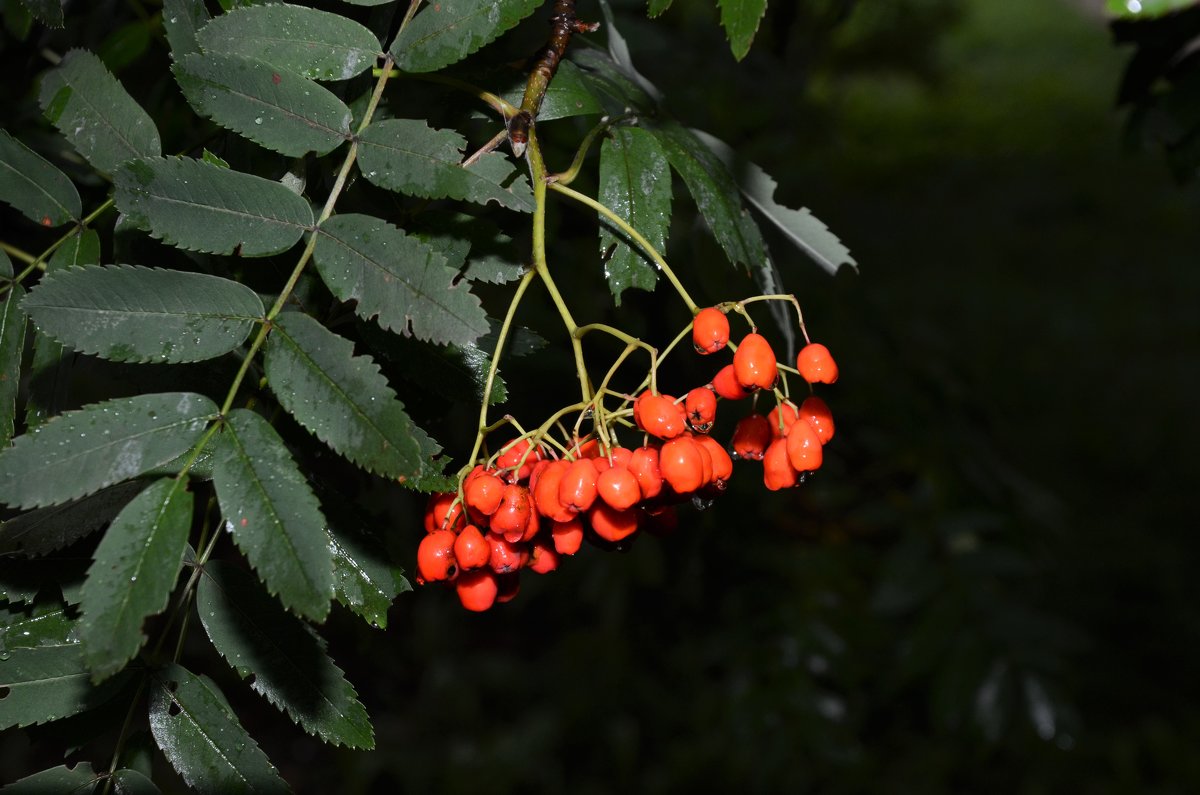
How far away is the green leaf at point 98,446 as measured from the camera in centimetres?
72

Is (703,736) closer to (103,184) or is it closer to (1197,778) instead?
(1197,778)

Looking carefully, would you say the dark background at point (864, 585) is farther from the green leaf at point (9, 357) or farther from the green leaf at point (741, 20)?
the green leaf at point (741, 20)

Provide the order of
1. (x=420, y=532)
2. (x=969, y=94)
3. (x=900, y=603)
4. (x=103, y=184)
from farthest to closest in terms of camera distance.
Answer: (x=969, y=94) → (x=900, y=603) → (x=420, y=532) → (x=103, y=184)

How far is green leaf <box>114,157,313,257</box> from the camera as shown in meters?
0.80

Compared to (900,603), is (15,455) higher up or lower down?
higher up

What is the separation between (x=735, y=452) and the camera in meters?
0.95

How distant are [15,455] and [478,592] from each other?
37 centimetres

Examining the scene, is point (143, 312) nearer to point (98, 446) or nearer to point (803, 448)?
point (98, 446)

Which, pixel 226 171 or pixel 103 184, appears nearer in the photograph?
pixel 226 171

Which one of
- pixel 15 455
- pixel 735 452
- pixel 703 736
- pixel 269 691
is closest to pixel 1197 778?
pixel 703 736

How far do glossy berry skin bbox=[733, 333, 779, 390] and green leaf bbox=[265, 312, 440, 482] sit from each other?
26 centimetres

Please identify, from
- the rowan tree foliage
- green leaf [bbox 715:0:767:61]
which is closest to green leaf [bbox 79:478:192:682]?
the rowan tree foliage

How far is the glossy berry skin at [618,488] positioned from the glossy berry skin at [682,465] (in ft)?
0.10

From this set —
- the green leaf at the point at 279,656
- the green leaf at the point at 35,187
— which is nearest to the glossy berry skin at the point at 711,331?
the green leaf at the point at 279,656
